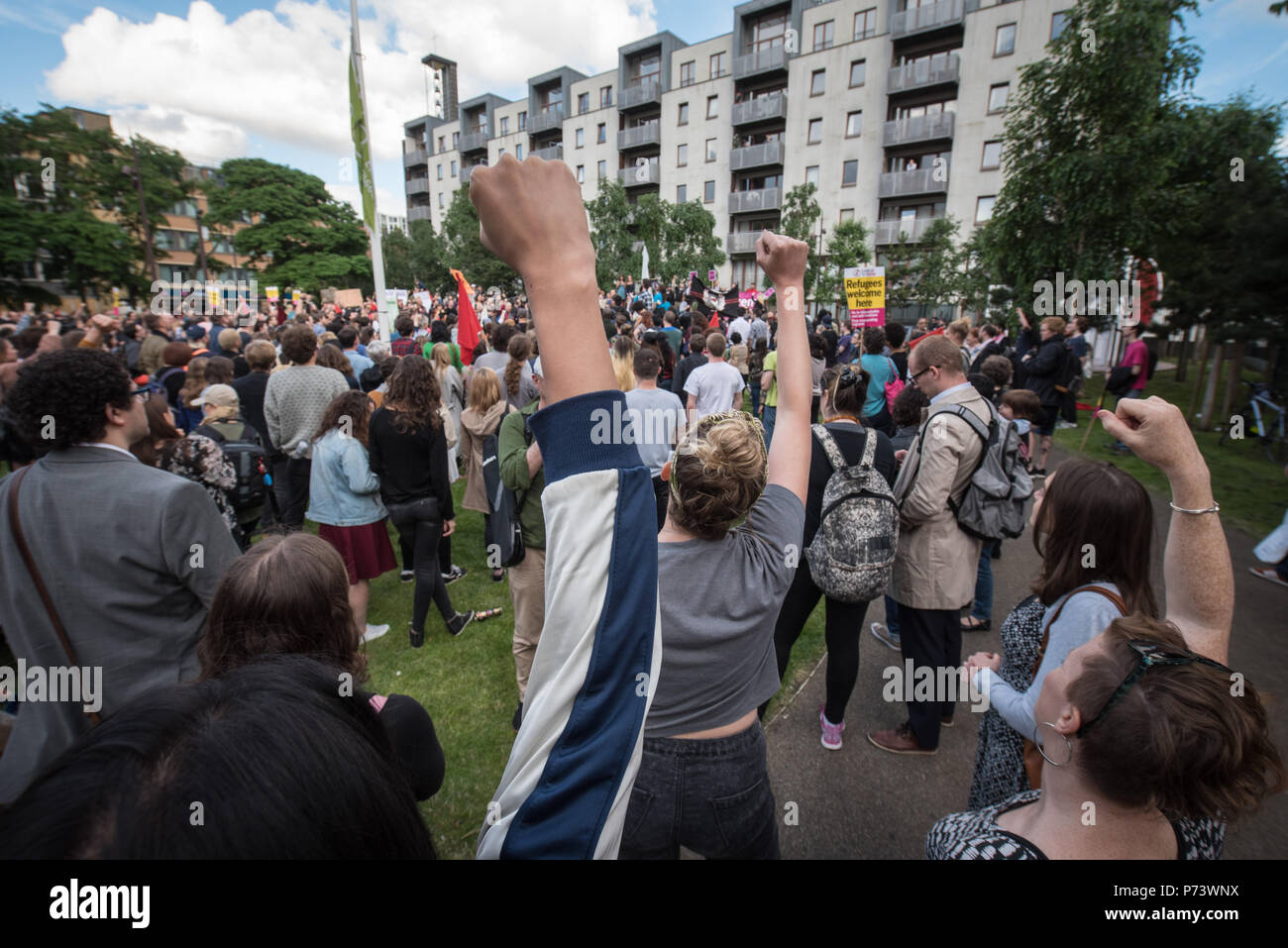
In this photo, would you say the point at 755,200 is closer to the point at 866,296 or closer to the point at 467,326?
the point at 866,296

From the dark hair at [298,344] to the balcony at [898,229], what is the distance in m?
32.6

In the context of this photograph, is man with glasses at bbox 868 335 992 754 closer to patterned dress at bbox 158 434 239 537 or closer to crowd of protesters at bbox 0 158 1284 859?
crowd of protesters at bbox 0 158 1284 859

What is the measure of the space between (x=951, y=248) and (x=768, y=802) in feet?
104

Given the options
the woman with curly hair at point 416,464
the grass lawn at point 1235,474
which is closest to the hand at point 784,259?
the woman with curly hair at point 416,464

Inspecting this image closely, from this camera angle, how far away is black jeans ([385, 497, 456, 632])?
4562mm

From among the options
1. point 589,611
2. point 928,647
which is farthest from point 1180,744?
point 928,647

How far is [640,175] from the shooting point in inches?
1606

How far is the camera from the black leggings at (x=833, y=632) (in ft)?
11.2

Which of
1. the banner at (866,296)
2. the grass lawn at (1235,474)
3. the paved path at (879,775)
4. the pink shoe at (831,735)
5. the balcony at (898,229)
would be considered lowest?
the paved path at (879,775)

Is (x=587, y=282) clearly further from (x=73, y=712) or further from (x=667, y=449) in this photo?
(x=667, y=449)

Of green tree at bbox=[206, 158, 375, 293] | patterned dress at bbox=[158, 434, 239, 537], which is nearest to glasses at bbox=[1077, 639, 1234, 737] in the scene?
patterned dress at bbox=[158, 434, 239, 537]

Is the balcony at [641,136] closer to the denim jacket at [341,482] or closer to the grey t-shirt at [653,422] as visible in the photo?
the grey t-shirt at [653,422]
